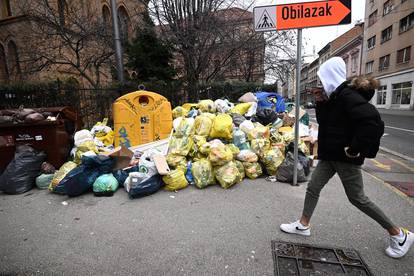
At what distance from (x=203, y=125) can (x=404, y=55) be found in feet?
83.8

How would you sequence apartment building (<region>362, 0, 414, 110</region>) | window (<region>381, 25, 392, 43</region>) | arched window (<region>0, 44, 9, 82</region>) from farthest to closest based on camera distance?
window (<region>381, 25, 392, 43</region>) < apartment building (<region>362, 0, 414, 110</region>) < arched window (<region>0, 44, 9, 82</region>)

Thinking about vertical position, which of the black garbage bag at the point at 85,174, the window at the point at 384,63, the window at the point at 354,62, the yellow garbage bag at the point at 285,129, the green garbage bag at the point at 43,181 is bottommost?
the green garbage bag at the point at 43,181

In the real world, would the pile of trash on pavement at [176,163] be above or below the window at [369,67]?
below

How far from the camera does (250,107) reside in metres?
5.59

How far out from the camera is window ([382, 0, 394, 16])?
22561 mm

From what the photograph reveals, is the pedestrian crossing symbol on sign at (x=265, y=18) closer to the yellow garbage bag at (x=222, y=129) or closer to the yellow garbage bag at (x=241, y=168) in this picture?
the yellow garbage bag at (x=222, y=129)

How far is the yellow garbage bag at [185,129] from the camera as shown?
4.25 metres

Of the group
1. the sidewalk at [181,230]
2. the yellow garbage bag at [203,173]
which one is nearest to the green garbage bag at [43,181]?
the sidewalk at [181,230]

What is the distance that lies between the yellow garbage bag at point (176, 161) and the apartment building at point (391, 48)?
2222 cm

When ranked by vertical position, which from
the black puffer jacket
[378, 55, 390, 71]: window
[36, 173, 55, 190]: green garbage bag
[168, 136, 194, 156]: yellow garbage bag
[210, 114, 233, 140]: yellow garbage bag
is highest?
[378, 55, 390, 71]: window

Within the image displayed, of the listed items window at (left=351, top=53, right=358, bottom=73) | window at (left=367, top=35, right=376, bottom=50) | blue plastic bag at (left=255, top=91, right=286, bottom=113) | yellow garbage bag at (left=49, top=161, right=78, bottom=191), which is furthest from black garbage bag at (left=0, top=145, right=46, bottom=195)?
window at (left=351, top=53, right=358, bottom=73)

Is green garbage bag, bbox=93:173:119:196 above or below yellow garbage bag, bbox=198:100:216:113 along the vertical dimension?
below

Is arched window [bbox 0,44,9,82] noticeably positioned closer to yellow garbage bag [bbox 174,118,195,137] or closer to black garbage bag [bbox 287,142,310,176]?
yellow garbage bag [bbox 174,118,195,137]

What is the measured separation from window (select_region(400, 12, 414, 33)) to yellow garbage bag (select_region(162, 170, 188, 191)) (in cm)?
2611
